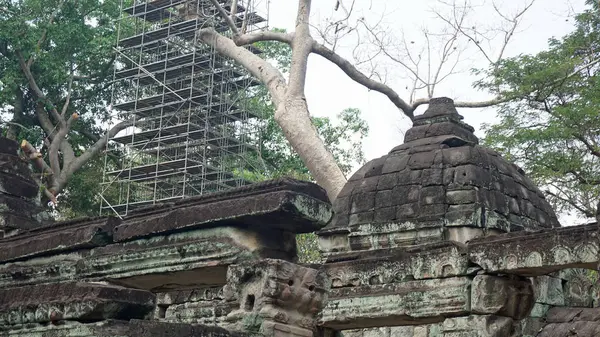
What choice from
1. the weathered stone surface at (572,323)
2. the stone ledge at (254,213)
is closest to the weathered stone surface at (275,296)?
the stone ledge at (254,213)

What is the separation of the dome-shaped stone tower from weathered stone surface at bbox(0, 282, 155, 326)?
4.83 metres

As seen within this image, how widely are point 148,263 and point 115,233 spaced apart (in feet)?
1.48

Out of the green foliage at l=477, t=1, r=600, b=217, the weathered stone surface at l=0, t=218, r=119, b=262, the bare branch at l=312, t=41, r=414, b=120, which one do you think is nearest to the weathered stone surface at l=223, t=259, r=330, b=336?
the weathered stone surface at l=0, t=218, r=119, b=262

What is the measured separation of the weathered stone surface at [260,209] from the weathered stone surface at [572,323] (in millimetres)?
3575

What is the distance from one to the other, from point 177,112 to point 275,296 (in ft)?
67.8

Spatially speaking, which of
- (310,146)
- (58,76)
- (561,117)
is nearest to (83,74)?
(58,76)

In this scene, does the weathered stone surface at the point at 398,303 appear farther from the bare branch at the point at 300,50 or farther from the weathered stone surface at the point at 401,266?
the bare branch at the point at 300,50

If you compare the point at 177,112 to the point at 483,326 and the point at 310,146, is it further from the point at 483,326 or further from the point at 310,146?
the point at 483,326

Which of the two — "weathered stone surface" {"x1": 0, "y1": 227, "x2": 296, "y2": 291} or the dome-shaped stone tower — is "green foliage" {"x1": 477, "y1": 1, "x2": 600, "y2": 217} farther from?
"weathered stone surface" {"x1": 0, "y1": 227, "x2": 296, "y2": 291}

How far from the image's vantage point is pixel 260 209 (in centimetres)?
520

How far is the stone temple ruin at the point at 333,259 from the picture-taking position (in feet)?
16.7

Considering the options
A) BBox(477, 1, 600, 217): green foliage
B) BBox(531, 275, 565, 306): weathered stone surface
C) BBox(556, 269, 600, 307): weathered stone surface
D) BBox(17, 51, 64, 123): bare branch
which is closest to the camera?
BBox(531, 275, 565, 306): weathered stone surface

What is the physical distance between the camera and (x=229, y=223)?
5.43m

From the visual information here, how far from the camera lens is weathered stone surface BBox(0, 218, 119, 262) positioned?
621 cm
